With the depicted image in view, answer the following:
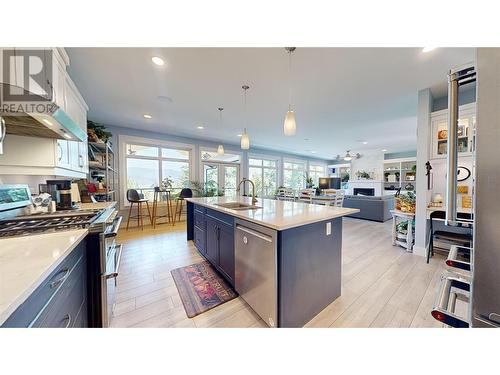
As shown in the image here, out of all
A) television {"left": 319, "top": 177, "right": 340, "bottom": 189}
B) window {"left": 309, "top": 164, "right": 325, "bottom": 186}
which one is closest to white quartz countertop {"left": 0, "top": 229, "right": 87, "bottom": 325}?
television {"left": 319, "top": 177, "right": 340, "bottom": 189}

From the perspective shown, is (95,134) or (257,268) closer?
(257,268)

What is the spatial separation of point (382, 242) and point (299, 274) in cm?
294

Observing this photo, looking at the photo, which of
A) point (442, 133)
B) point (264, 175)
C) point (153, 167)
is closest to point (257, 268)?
point (442, 133)

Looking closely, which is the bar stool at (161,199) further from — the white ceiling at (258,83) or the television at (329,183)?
the television at (329,183)

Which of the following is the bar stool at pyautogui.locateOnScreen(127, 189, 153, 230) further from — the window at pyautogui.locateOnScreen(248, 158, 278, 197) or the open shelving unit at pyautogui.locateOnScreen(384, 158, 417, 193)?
the open shelving unit at pyautogui.locateOnScreen(384, 158, 417, 193)

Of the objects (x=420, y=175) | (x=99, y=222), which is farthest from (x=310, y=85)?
(x=99, y=222)

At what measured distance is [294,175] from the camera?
29.8 ft

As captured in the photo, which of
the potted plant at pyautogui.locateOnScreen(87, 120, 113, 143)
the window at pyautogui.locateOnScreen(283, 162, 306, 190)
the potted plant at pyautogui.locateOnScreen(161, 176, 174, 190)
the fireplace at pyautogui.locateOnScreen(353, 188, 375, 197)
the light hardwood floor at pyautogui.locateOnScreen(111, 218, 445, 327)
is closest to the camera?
the light hardwood floor at pyautogui.locateOnScreen(111, 218, 445, 327)

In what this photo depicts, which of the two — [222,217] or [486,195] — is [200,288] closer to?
[222,217]

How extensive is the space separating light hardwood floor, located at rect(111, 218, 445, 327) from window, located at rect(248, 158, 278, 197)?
4632mm

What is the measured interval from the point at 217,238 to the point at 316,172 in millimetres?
9331

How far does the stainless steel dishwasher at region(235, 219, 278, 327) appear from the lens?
4.35 ft

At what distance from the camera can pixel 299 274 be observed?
55.7 inches
